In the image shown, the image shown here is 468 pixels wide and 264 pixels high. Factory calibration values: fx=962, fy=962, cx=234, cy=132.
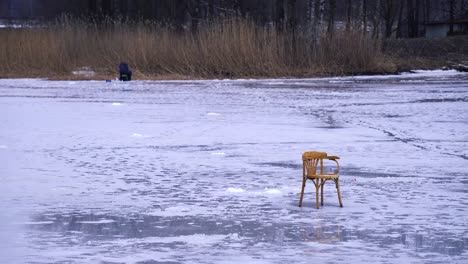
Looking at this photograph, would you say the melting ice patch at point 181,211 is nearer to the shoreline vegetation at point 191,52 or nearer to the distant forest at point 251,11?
the shoreline vegetation at point 191,52

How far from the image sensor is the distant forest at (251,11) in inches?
1489

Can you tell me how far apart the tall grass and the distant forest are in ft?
2.99

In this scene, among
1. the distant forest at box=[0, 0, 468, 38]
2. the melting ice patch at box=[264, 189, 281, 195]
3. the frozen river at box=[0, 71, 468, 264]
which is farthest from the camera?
the distant forest at box=[0, 0, 468, 38]

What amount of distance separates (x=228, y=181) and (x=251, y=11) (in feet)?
172

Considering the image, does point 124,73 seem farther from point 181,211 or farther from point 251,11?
point 251,11

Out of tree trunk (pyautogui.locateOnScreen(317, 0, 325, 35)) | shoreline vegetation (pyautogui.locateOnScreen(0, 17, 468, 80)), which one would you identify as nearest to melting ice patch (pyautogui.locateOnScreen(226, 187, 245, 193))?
shoreline vegetation (pyautogui.locateOnScreen(0, 17, 468, 80))

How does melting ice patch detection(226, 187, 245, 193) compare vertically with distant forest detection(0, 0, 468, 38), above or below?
below

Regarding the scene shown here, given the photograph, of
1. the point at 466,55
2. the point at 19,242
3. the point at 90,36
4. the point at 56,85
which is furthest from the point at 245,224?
the point at 466,55

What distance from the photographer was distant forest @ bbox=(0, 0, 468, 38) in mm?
37812

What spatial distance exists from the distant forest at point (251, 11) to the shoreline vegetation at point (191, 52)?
884mm

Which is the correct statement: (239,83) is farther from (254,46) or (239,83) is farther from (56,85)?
(56,85)

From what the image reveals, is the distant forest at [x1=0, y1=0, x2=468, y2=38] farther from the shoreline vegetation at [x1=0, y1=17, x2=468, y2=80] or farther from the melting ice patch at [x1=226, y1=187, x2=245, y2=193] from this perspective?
the melting ice patch at [x1=226, y1=187, x2=245, y2=193]

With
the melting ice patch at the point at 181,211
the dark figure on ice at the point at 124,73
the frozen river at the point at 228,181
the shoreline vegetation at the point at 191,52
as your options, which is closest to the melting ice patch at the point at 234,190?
→ the frozen river at the point at 228,181

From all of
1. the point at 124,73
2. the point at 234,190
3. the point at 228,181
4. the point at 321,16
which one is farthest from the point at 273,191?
the point at 321,16
